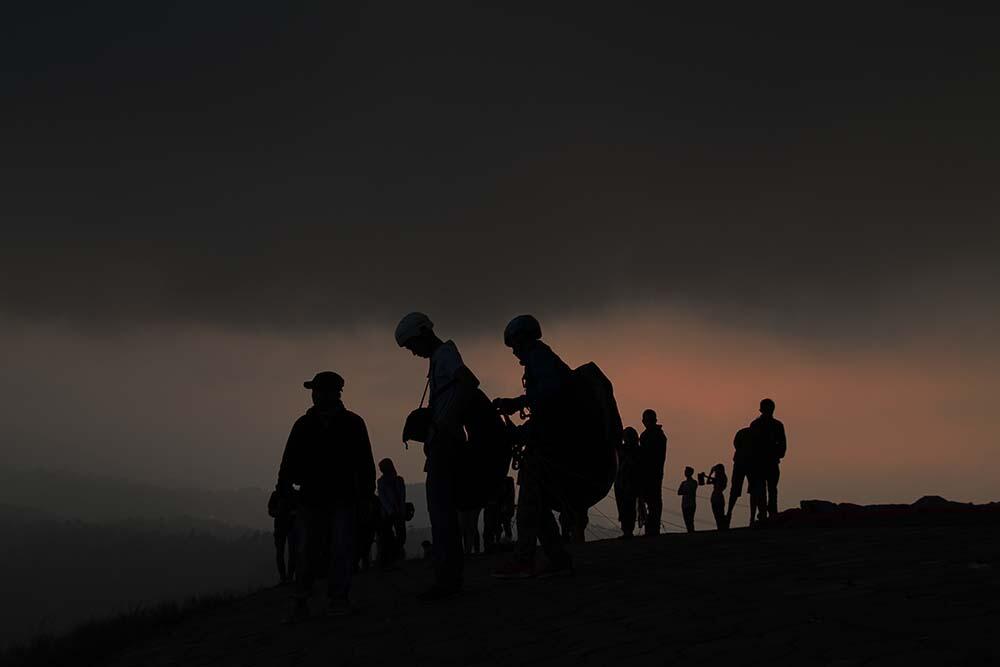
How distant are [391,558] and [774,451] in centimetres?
693

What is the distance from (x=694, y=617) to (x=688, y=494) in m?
17.0

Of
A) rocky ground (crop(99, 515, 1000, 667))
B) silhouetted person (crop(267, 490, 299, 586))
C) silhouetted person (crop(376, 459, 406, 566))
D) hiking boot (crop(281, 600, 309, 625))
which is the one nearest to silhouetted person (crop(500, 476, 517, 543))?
silhouetted person (crop(376, 459, 406, 566))

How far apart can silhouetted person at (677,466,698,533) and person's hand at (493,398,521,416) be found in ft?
48.3

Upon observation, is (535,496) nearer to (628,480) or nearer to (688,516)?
(628,480)

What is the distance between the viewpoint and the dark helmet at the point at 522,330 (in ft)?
28.2

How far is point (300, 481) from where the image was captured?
865 centimetres

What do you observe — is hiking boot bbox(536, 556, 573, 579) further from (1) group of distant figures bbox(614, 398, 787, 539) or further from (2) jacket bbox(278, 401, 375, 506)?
(1) group of distant figures bbox(614, 398, 787, 539)

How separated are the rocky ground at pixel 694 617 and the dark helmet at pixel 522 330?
6.89 ft

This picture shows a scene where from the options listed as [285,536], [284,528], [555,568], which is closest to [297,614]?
[555,568]

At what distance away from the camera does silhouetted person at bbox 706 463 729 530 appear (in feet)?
69.3

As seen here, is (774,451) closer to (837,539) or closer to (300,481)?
(837,539)

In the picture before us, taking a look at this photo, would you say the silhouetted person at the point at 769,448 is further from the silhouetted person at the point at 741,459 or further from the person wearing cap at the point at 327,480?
the person wearing cap at the point at 327,480

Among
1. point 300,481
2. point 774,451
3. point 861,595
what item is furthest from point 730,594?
point 774,451

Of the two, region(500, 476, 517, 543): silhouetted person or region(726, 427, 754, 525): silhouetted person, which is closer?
region(726, 427, 754, 525): silhouetted person
